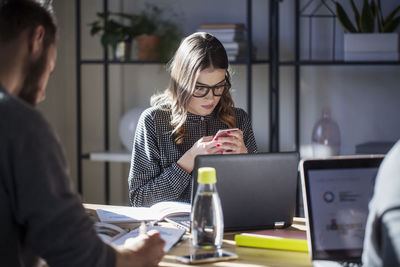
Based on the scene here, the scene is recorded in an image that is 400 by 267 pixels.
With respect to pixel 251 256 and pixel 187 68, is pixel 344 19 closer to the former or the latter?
pixel 187 68

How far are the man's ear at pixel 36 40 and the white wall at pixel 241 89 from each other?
2.39 meters

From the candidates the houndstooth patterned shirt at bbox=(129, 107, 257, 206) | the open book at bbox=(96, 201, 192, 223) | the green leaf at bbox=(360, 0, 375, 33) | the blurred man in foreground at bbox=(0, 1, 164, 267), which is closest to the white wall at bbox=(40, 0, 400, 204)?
the green leaf at bbox=(360, 0, 375, 33)

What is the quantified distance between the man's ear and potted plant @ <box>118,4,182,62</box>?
2.22 metres

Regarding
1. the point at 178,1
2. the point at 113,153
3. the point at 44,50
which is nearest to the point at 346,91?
the point at 178,1

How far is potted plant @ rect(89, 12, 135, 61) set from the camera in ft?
11.0

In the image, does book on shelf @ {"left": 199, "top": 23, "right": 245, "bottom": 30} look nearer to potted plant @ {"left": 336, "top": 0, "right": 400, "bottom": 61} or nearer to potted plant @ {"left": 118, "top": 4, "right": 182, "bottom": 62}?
potted plant @ {"left": 118, "top": 4, "right": 182, "bottom": 62}

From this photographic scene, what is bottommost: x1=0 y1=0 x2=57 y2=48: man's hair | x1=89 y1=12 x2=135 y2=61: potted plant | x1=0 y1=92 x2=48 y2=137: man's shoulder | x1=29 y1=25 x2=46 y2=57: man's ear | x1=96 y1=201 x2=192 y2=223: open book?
x1=96 y1=201 x2=192 y2=223: open book

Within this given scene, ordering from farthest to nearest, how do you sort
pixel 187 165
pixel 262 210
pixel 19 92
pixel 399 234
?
pixel 187 165, pixel 262 210, pixel 19 92, pixel 399 234

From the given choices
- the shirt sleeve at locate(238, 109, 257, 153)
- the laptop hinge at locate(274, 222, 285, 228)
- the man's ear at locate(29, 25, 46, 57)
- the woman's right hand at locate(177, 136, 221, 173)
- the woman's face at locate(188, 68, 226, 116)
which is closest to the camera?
the man's ear at locate(29, 25, 46, 57)

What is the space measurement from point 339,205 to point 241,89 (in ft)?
7.54

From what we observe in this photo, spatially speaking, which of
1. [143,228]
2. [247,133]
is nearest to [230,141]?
[247,133]

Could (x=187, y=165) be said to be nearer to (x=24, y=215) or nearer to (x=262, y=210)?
(x=262, y=210)

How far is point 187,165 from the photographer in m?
2.08

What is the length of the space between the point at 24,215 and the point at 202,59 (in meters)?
1.20
